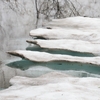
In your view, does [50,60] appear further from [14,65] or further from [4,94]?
[4,94]

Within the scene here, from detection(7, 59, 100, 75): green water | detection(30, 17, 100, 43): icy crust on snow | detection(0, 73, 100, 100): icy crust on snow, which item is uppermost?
detection(30, 17, 100, 43): icy crust on snow

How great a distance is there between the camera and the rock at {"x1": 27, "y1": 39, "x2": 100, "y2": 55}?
1908mm

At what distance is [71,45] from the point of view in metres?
1.94

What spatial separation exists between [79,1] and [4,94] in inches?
68.4

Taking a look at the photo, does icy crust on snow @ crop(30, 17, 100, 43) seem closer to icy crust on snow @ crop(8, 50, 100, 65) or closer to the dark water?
the dark water

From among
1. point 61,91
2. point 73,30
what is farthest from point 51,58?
point 61,91

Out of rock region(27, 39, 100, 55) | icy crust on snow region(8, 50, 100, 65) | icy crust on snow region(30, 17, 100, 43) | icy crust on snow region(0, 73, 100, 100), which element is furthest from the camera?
icy crust on snow region(30, 17, 100, 43)

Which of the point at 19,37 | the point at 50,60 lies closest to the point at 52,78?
the point at 50,60

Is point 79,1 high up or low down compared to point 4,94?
up

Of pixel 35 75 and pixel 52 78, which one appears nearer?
pixel 52 78

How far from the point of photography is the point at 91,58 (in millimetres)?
1811

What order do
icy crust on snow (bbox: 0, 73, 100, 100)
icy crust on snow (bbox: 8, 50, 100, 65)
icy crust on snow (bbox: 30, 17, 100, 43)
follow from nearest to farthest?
1. icy crust on snow (bbox: 0, 73, 100, 100)
2. icy crust on snow (bbox: 8, 50, 100, 65)
3. icy crust on snow (bbox: 30, 17, 100, 43)

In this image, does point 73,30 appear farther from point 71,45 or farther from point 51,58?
point 51,58

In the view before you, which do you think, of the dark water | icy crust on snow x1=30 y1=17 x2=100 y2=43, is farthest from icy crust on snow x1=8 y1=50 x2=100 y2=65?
icy crust on snow x1=30 y1=17 x2=100 y2=43
